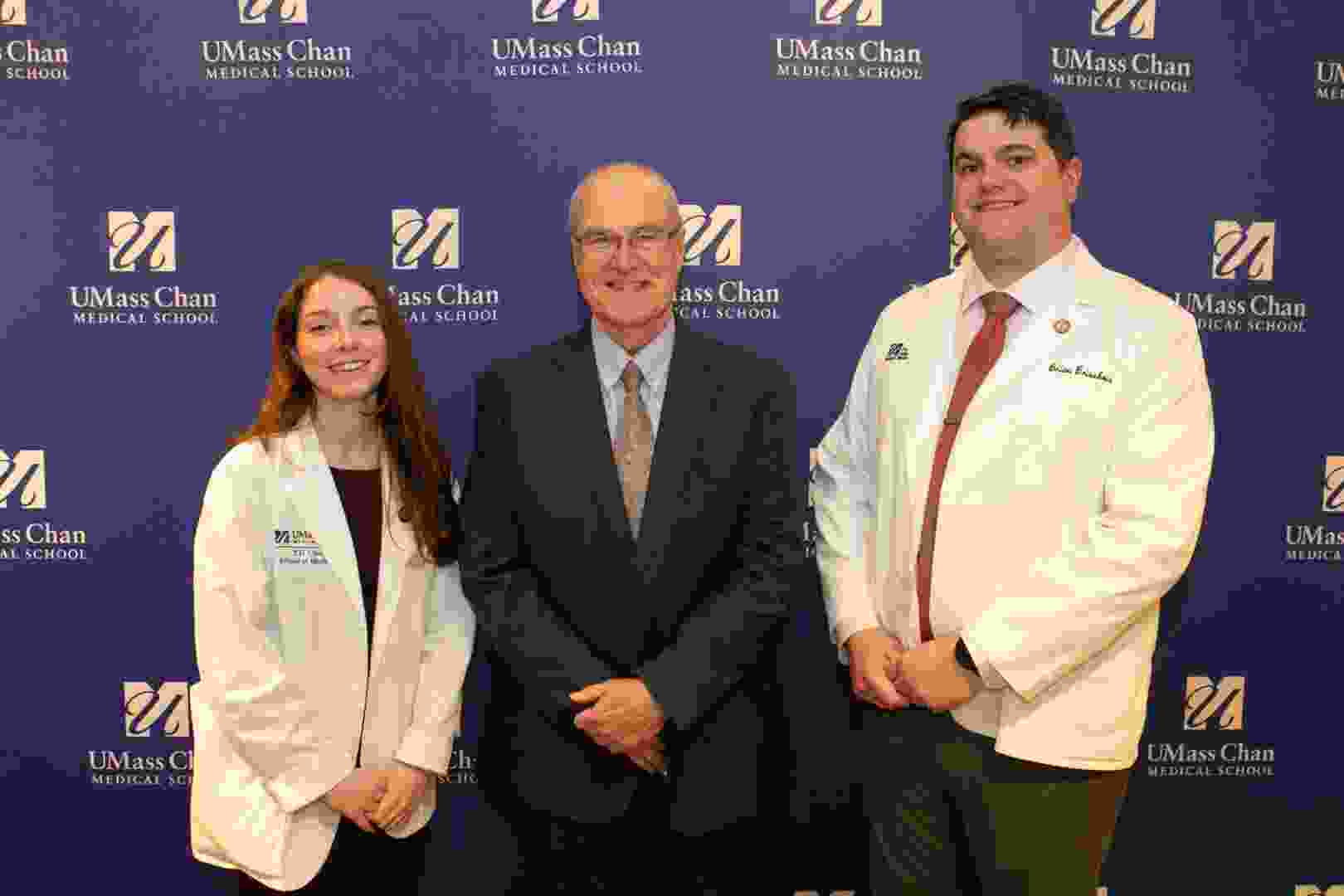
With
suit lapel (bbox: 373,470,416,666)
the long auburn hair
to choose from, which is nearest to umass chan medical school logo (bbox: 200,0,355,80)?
the long auburn hair

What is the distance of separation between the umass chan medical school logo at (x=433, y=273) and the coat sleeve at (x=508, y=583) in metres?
0.70

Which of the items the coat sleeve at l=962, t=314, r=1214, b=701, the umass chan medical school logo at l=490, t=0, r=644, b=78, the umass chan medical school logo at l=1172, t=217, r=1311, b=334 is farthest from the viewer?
the umass chan medical school logo at l=1172, t=217, r=1311, b=334

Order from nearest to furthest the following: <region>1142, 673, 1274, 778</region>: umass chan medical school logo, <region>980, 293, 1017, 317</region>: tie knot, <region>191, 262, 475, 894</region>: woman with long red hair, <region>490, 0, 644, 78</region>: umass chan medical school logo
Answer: <region>191, 262, 475, 894</region>: woman with long red hair < <region>980, 293, 1017, 317</region>: tie knot < <region>490, 0, 644, 78</region>: umass chan medical school logo < <region>1142, 673, 1274, 778</region>: umass chan medical school logo

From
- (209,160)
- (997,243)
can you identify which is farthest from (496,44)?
(997,243)

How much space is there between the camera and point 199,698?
2.05m

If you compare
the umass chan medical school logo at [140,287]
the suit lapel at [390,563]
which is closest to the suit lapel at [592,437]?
the suit lapel at [390,563]

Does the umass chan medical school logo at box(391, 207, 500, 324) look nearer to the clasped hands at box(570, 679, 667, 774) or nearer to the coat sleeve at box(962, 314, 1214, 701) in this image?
the clasped hands at box(570, 679, 667, 774)

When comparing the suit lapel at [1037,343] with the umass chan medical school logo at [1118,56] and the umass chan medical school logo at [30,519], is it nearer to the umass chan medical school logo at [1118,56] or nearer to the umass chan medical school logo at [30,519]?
the umass chan medical school logo at [1118,56]

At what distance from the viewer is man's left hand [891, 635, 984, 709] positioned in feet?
6.43

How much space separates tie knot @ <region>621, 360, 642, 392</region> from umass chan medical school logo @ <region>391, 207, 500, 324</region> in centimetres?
80

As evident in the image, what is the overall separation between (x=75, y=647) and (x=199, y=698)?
1097 mm

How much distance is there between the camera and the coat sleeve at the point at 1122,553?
187 cm

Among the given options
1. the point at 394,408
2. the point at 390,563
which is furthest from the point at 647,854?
the point at 394,408

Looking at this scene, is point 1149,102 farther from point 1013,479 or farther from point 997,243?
point 1013,479
